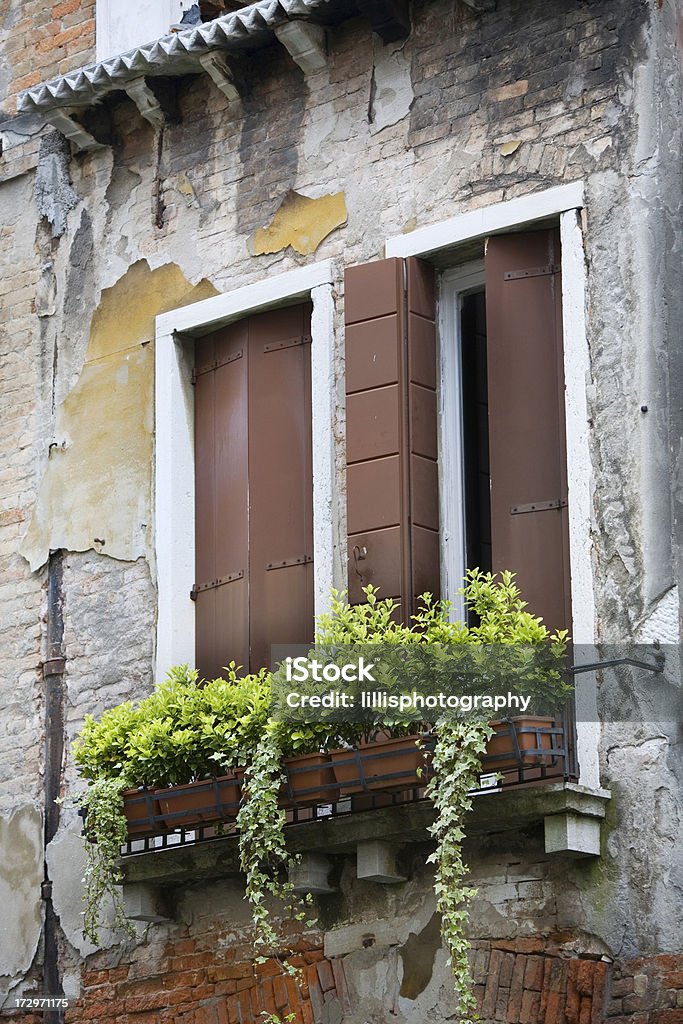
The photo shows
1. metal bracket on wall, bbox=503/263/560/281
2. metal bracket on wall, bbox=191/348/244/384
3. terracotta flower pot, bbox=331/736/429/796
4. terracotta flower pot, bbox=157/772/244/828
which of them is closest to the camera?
terracotta flower pot, bbox=331/736/429/796

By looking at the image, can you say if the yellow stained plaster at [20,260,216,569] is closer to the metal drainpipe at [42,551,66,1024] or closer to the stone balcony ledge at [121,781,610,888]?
the metal drainpipe at [42,551,66,1024]

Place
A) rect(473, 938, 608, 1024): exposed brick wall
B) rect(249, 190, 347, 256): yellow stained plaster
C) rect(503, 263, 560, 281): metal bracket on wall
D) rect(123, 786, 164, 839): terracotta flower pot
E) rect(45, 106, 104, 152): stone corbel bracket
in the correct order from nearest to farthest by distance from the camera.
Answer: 1. rect(473, 938, 608, 1024): exposed brick wall
2. rect(123, 786, 164, 839): terracotta flower pot
3. rect(503, 263, 560, 281): metal bracket on wall
4. rect(249, 190, 347, 256): yellow stained plaster
5. rect(45, 106, 104, 152): stone corbel bracket

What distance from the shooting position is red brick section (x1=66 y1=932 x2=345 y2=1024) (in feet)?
25.2

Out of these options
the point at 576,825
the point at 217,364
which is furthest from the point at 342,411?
the point at 576,825

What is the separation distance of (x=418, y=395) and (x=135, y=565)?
63.5 inches

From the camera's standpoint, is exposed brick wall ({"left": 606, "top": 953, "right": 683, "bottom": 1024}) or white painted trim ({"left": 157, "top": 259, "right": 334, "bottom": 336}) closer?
exposed brick wall ({"left": 606, "top": 953, "right": 683, "bottom": 1024})

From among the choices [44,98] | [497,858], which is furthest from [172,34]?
[497,858]

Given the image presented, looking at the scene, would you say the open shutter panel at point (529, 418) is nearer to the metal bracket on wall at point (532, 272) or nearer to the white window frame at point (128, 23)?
the metal bracket on wall at point (532, 272)

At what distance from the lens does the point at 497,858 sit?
737 cm

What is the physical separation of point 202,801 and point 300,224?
2657mm

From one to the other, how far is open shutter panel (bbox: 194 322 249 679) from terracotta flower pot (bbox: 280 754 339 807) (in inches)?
39.6

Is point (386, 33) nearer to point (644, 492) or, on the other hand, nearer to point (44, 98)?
point (44, 98)

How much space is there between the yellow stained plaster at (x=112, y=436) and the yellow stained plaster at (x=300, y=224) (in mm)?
375

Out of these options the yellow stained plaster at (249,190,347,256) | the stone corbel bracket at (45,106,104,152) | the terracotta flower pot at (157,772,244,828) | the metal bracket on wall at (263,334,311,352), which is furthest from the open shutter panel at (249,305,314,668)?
the stone corbel bracket at (45,106,104,152)
